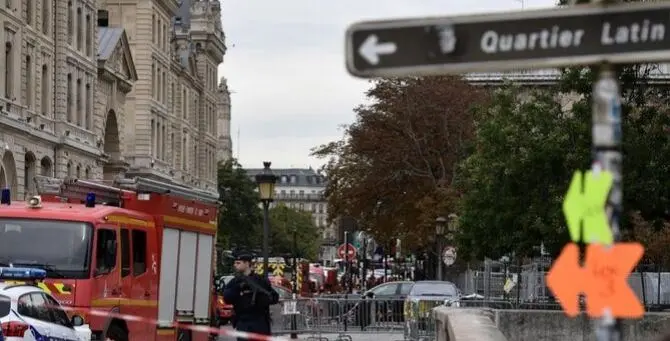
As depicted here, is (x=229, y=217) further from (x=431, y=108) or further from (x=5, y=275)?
(x=5, y=275)

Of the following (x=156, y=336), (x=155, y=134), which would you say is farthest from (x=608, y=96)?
(x=155, y=134)

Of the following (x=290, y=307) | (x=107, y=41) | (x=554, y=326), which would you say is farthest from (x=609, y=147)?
(x=107, y=41)

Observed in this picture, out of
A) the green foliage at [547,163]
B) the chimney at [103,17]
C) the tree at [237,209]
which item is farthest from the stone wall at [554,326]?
the tree at [237,209]

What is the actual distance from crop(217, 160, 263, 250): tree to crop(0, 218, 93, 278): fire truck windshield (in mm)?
110725

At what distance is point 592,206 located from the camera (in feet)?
16.1

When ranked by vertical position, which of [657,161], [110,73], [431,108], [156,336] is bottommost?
[156,336]

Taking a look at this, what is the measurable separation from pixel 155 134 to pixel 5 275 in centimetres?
8403

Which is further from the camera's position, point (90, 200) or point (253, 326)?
point (90, 200)

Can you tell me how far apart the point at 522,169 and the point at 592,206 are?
30.2 meters

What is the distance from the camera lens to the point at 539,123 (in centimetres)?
3425

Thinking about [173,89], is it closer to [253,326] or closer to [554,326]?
[554,326]

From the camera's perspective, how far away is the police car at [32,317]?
1688cm

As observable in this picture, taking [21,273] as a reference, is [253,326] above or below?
below

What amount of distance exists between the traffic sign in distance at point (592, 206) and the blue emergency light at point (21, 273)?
46.8 ft
